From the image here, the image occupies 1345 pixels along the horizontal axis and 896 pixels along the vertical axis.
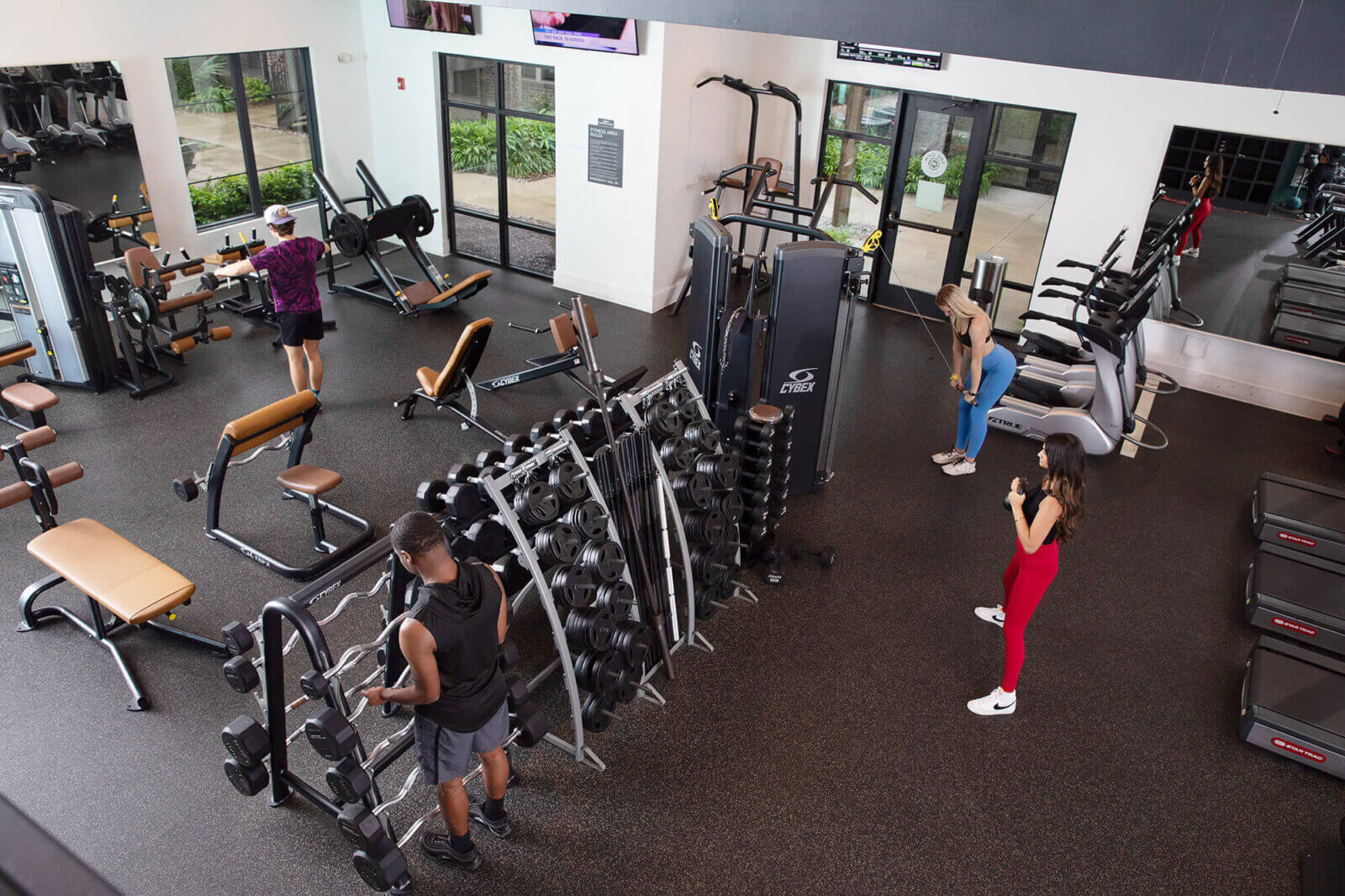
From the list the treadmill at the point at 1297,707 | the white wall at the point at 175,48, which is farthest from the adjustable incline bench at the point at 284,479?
the treadmill at the point at 1297,707

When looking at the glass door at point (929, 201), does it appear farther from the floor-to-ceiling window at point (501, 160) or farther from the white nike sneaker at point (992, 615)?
the white nike sneaker at point (992, 615)

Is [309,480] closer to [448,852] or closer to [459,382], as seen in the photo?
[459,382]

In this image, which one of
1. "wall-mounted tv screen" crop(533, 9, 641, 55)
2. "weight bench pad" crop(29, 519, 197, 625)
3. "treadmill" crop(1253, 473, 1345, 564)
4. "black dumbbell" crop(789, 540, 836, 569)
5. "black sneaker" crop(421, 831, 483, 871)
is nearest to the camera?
"black sneaker" crop(421, 831, 483, 871)

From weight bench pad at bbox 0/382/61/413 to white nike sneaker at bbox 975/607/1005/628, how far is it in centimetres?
525

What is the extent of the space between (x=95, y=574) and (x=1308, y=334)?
→ 7828mm

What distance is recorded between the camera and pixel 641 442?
146 inches

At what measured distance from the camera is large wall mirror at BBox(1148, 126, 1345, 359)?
6262 mm

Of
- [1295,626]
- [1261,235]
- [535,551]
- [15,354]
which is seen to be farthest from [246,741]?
[1261,235]

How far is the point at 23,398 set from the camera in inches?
197

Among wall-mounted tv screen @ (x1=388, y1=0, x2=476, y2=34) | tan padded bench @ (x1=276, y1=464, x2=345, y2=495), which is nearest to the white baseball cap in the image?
tan padded bench @ (x1=276, y1=464, x2=345, y2=495)

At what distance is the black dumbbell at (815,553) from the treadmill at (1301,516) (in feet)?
8.14

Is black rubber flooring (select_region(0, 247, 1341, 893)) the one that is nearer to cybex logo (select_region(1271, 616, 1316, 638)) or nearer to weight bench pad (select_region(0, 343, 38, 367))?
A: cybex logo (select_region(1271, 616, 1316, 638))

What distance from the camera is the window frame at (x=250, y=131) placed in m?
7.48

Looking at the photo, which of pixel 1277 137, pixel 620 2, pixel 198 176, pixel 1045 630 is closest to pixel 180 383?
pixel 198 176
